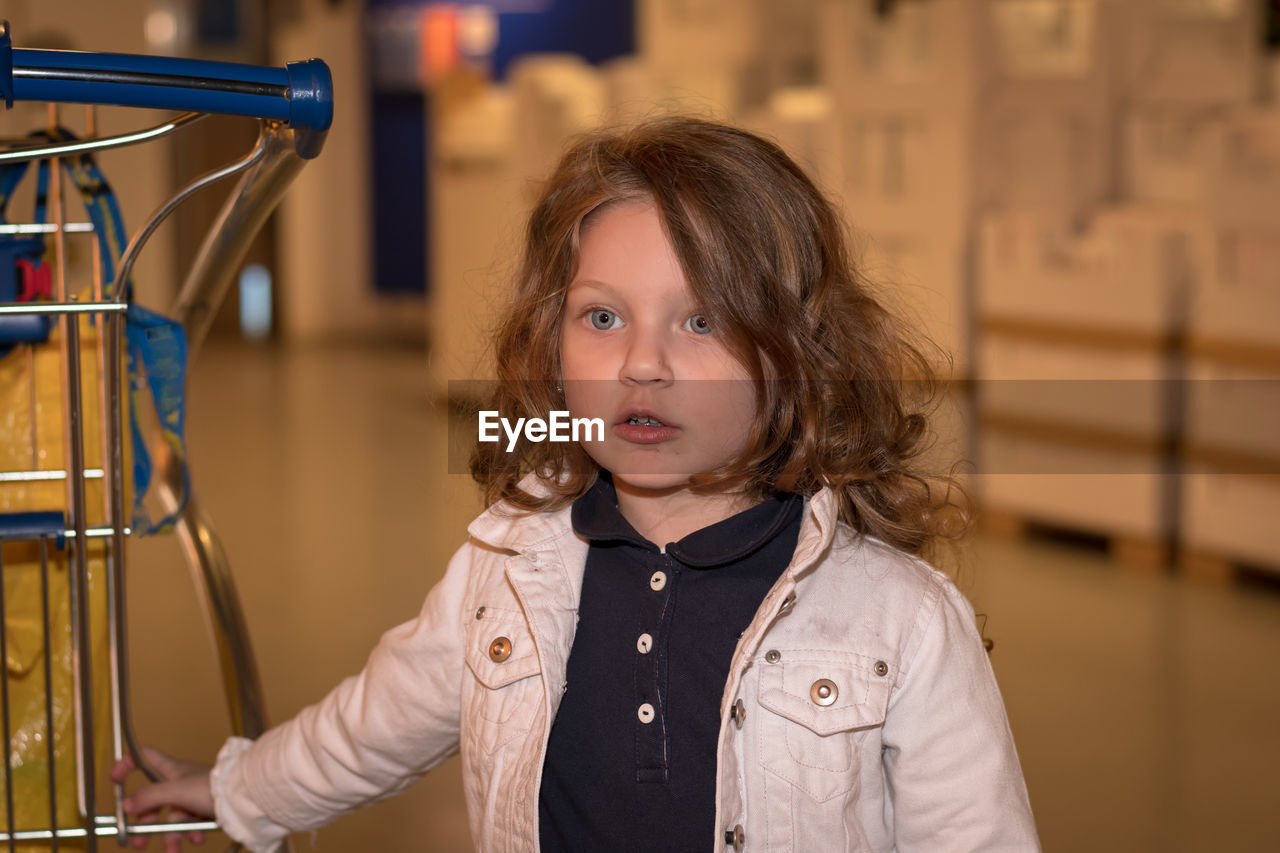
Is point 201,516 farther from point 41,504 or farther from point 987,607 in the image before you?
point 987,607

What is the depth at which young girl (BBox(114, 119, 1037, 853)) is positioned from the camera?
100 cm

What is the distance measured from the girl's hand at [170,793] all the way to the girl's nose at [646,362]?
566 millimetres

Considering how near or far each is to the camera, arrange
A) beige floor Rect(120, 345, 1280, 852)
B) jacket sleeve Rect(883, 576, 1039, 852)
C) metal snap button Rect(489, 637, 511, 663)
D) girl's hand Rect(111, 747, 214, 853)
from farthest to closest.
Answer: beige floor Rect(120, 345, 1280, 852) < girl's hand Rect(111, 747, 214, 853) < metal snap button Rect(489, 637, 511, 663) < jacket sleeve Rect(883, 576, 1039, 852)

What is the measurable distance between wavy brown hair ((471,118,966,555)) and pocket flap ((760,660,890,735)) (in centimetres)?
14

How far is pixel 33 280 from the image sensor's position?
1.30 m

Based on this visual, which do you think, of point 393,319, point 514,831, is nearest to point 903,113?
point 514,831

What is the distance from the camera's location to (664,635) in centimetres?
105

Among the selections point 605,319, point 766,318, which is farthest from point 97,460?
point 766,318

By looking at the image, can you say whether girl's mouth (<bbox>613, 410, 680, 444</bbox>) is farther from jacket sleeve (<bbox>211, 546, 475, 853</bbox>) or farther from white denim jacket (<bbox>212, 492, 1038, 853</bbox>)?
jacket sleeve (<bbox>211, 546, 475, 853</bbox>)

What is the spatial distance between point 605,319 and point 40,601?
0.62m

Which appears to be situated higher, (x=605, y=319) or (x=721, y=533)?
(x=605, y=319)

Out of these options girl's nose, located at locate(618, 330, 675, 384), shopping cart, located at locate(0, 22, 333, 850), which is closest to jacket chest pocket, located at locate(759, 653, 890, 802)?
girl's nose, located at locate(618, 330, 675, 384)

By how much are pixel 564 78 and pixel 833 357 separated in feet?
13.4

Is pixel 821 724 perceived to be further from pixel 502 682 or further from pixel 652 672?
pixel 502 682
